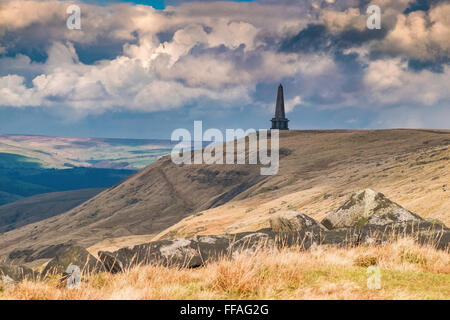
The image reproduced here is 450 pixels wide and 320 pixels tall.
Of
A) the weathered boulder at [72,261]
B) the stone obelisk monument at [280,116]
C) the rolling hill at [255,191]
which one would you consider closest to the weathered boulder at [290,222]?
the weathered boulder at [72,261]

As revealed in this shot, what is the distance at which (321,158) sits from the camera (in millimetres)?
85125

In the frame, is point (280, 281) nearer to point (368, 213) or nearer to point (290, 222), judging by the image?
point (290, 222)

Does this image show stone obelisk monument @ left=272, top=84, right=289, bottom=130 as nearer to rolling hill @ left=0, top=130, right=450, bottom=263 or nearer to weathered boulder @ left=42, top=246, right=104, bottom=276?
rolling hill @ left=0, top=130, right=450, bottom=263

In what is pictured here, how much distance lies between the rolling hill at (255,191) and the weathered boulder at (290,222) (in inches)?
439

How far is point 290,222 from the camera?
52.2 ft

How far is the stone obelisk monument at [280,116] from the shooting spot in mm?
139000

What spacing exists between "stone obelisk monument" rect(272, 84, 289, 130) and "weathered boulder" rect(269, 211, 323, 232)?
123168 millimetres

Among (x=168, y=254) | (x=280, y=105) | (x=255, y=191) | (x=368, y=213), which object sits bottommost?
(x=255, y=191)

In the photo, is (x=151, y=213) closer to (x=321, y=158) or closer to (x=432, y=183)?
(x=321, y=158)

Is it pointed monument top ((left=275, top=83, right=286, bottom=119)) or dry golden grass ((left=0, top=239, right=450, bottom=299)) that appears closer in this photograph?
dry golden grass ((left=0, top=239, right=450, bottom=299))

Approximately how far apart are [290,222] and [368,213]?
2726 millimetres

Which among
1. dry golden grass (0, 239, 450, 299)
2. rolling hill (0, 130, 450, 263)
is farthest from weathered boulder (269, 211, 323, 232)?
rolling hill (0, 130, 450, 263)

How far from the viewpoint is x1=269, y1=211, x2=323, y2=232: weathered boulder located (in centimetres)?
1580

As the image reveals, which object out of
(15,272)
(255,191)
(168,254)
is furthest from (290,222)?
(255,191)
